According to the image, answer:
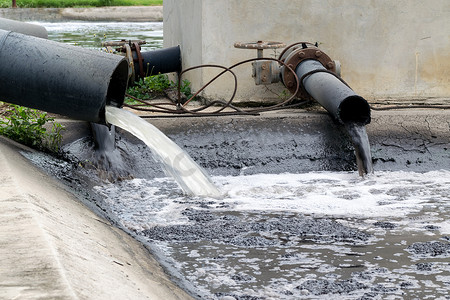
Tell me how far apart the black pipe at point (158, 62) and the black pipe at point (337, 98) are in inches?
88.3

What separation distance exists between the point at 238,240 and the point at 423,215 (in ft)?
4.81

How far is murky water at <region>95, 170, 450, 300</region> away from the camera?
3736mm

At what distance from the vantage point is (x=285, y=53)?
24.7ft

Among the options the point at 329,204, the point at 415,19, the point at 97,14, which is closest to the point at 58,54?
the point at 329,204

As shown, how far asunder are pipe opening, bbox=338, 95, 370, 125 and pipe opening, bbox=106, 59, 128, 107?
202 cm

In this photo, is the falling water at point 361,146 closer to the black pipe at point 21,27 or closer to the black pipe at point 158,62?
the black pipe at point 158,62

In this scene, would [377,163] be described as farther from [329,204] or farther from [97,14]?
[97,14]

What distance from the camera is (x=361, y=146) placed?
634 cm

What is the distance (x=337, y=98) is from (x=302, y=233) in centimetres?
209

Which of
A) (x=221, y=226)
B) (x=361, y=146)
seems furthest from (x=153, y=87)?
(x=221, y=226)

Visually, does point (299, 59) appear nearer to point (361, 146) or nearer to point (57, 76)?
point (361, 146)

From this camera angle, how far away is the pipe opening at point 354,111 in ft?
21.2

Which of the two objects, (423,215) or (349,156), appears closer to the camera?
(423,215)

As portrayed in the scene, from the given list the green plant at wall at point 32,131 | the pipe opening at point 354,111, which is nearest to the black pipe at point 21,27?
the green plant at wall at point 32,131
